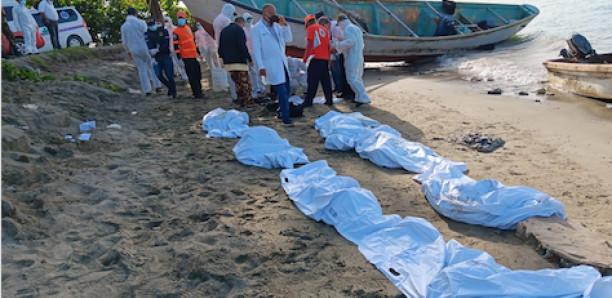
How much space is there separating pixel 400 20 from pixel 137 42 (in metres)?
8.13

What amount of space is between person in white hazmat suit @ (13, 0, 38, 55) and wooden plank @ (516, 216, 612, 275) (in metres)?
11.2

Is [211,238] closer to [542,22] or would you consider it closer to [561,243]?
[561,243]

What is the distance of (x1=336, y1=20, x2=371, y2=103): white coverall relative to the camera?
6.89 meters

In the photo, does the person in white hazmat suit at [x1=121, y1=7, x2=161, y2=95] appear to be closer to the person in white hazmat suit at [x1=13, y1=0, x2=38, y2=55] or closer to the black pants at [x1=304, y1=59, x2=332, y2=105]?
the black pants at [x1=304, y1=59, x2=332, y2=105]

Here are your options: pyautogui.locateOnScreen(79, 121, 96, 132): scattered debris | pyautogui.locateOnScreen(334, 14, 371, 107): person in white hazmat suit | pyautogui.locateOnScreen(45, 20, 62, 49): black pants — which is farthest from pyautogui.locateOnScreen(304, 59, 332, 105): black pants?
pyautogui.locateOnScreen(45, 20, 62, 49): black pants

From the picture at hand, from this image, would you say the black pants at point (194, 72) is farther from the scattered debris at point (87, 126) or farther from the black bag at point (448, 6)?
the black bag at point (448, 6)

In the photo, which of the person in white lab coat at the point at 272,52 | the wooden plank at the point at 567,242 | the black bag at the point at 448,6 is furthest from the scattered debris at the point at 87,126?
the black bag at the point at 448,6

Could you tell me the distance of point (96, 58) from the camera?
523 inches

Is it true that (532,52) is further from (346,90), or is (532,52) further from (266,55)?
(266,55)

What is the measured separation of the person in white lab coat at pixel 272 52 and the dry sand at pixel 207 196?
456 mm

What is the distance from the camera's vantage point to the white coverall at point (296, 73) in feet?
26.2

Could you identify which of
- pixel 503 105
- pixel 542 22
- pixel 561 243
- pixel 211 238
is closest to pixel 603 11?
pixel 542 22

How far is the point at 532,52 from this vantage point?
45.0 ft

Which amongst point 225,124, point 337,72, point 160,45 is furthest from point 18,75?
point 337,72
